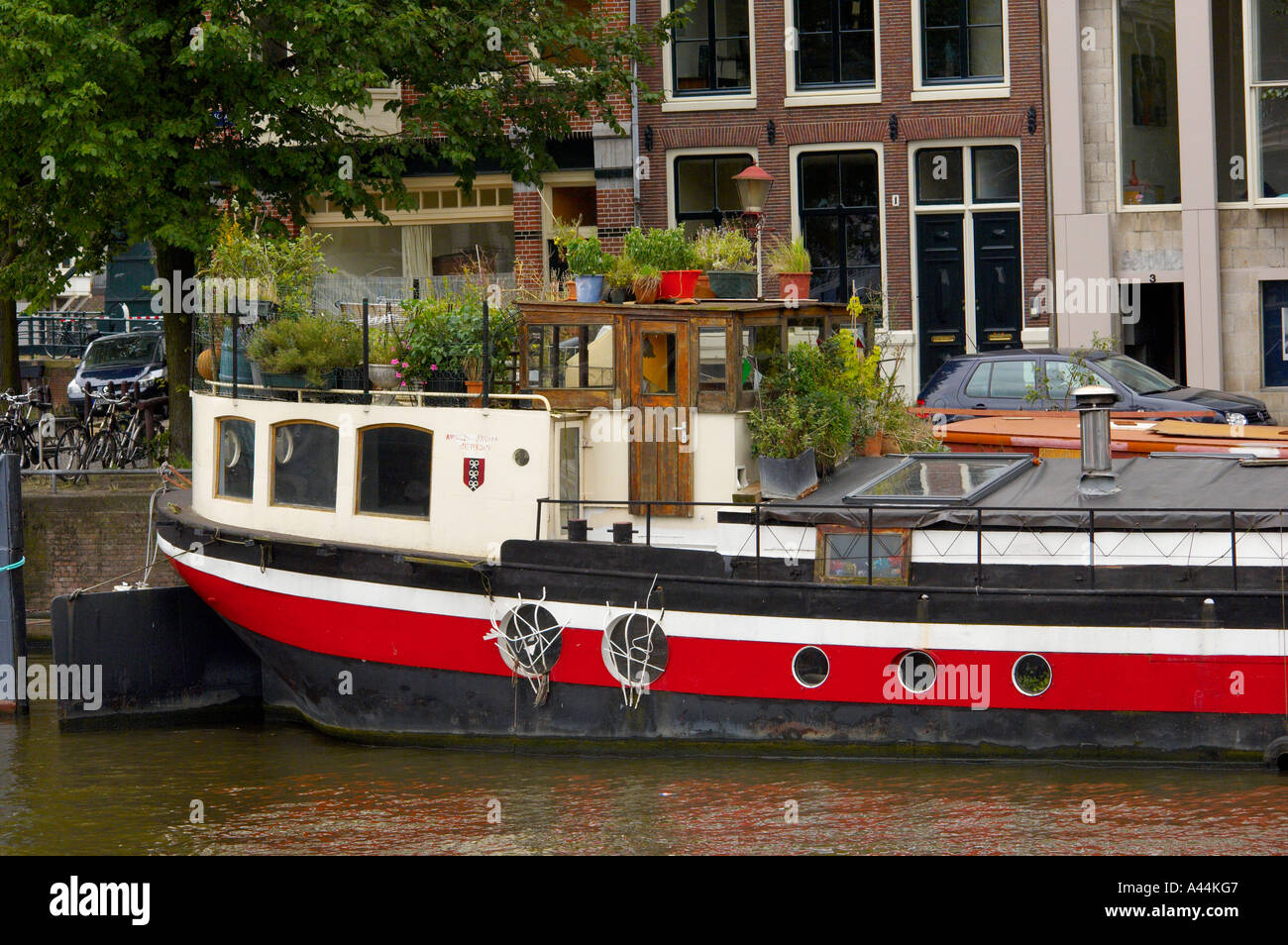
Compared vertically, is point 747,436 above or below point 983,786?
above

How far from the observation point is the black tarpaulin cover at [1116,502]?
12.1 metres

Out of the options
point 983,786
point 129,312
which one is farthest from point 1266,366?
point 129,312

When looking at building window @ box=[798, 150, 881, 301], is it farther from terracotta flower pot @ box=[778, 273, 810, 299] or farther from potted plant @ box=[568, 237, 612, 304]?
potted plant @ box=[568, 237, 612, 304]

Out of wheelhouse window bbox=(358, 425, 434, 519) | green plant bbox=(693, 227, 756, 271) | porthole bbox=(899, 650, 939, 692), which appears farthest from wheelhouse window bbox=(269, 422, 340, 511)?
porthole bbox=(899, 650, 939, 692)

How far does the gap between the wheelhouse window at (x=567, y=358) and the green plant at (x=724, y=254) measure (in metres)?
1.07

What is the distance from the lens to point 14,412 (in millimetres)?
21203

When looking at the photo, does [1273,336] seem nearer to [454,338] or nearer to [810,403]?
[810,403]

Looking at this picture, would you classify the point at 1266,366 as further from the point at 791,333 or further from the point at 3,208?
the point at 3,208

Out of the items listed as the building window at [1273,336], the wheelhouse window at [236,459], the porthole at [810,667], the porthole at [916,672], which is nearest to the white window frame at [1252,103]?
the building window at [1273,336]

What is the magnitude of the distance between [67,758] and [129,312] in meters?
24.6

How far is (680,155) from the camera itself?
25.8 metres

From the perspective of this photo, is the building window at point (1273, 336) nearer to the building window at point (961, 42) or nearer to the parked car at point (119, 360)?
the building window at point (961, 42)

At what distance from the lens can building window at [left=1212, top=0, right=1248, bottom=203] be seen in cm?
2431

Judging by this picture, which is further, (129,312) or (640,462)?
(129,312)
